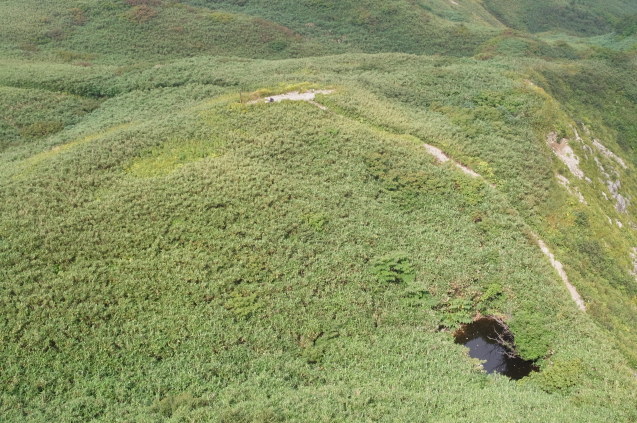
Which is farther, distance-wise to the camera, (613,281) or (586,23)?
(586,23)

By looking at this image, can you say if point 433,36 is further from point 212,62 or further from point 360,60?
point 212,62

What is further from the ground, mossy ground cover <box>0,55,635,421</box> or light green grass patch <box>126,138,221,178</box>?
light green grass patch <box>126,138,221,178</box>

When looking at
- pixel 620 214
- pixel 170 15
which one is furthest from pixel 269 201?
pixel 170 15

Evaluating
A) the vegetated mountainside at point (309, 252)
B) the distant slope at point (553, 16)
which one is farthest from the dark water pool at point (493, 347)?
the distant slope at point (553, 16)

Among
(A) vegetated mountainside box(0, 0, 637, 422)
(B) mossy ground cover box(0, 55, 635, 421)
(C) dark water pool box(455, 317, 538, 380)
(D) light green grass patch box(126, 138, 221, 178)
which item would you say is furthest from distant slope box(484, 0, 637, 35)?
(C) dark water pool box(455, 317, 538, 380)

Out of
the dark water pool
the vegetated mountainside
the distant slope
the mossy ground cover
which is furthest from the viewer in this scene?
the distant slope

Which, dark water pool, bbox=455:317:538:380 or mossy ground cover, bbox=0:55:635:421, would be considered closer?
mossy ground cover, bbox=0:55:635:421

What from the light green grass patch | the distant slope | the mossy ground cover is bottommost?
the mossy ground cover

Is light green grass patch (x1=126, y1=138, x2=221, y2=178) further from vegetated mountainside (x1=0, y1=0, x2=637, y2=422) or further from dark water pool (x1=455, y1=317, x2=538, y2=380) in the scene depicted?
dark water pool (x1=455, y1=317, x2=538, y2=380)

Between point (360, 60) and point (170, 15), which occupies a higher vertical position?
point (170, 15)
